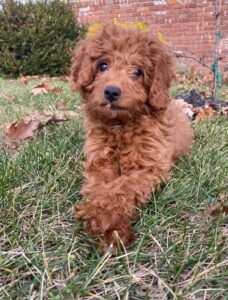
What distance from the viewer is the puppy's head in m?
2.72

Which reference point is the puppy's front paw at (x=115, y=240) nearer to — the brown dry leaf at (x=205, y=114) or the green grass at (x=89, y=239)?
the green grass at (x=89, y=239)

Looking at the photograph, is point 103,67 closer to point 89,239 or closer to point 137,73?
point 137,73

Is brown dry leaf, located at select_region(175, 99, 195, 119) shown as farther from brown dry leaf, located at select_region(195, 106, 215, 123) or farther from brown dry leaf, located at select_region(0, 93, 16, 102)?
brown dry leaf, located at select_region(0, 93, 16, 102)

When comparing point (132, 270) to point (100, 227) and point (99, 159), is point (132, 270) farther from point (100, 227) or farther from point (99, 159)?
point (99, 159)

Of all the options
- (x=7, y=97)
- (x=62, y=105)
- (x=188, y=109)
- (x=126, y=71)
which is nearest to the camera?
(x=126, y=71)

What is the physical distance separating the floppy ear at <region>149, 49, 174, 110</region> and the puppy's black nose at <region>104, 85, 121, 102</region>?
0.33m

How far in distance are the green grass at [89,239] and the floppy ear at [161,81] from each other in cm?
51

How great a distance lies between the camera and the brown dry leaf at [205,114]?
447 cm

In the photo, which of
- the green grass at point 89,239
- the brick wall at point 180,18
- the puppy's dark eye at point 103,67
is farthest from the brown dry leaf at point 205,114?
the brick wall at point 180,18

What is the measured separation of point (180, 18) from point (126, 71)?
836 centimetres

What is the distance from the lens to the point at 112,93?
8.52 ft

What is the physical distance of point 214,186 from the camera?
2.70 meters

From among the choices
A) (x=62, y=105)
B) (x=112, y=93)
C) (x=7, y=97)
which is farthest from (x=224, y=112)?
(x=7, y=97)

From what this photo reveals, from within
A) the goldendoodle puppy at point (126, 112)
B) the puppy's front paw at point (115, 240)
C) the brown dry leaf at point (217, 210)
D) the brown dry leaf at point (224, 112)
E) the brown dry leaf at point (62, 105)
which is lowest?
the brown dry leaf at point (224, 112)
